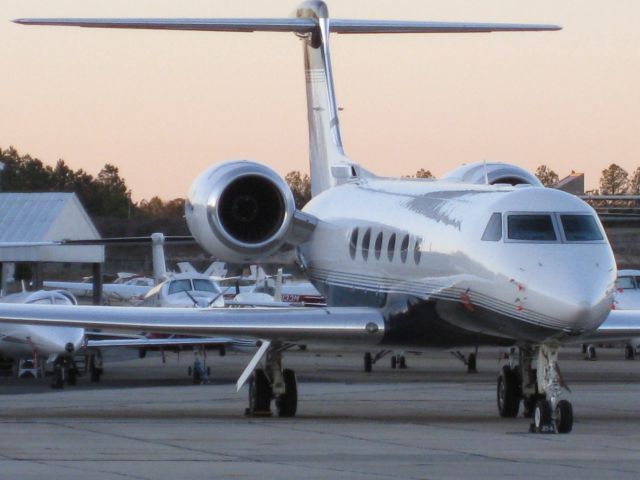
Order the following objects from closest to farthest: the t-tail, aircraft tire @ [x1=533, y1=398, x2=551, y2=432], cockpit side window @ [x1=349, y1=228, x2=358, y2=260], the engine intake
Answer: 1. aircraft tire @ [x1=533, y1=398, x2=551, y2=432]
2. the engine intake
3. cockpit side window @ [x1=349, y1=228, x2=358, y2=260]
4. the t-tail

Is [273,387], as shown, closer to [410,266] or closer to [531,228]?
[410,266]

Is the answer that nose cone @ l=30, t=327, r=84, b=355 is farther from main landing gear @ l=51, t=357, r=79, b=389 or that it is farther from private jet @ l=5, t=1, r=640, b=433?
private jet @ l=5, t=1, r=640, b=433

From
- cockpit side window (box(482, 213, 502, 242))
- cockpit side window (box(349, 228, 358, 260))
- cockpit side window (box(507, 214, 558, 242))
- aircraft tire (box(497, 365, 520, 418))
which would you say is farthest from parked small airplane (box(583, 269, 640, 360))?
cockpit side window (box(507, 214, 558, 242))

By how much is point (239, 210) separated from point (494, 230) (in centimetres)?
450

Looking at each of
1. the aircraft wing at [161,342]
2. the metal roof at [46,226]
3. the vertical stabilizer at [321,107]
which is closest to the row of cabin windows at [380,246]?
the vertical stabilizer at [321,107]

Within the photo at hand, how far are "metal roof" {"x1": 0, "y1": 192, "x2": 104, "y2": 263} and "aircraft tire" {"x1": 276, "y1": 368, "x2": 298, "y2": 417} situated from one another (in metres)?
23.4

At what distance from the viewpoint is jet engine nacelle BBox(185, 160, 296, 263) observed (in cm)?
1892

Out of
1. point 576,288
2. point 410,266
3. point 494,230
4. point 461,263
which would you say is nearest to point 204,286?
point 410,266

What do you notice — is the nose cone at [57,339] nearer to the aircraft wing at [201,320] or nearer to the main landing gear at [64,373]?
the main landing gear at [64,373]

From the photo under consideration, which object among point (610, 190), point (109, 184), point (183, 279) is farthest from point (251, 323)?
point (109, 184)

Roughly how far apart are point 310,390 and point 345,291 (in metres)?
4.39

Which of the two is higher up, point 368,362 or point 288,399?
point 368,362

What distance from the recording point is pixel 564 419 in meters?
14.8

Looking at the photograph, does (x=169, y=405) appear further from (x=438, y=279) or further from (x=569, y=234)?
(x=569, y=234)
